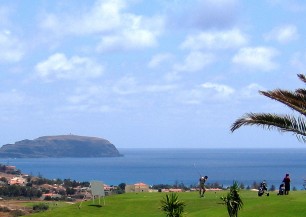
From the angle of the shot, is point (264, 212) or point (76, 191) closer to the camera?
point (264, 212)

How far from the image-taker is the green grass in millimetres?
25578

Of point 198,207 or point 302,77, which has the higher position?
point 302,77

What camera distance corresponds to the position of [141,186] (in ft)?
152

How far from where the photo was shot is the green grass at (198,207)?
83.9 ft

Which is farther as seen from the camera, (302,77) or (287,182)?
(287,182)

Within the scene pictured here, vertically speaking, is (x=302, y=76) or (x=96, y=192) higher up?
(x=302, y=76)

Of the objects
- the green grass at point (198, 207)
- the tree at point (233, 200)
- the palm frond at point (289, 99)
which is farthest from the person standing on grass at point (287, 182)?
the palm frond at point (289, 99)

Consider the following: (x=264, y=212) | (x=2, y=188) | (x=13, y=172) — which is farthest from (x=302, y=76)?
(x=13, y=172)

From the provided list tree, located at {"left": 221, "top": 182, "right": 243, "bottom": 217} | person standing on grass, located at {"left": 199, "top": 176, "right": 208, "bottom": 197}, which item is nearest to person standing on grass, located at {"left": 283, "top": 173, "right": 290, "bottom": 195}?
person standing on grass, located at {"left": 199, "top": 176, "right": 208, "bottom": 197}

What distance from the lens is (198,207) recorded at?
29641 millimetres

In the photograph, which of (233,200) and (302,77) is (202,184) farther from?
(302,77)

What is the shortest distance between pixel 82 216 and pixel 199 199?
659 centimetres

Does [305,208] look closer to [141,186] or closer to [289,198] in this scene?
[289,198]

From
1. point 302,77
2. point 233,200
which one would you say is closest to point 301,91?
point 302,77
